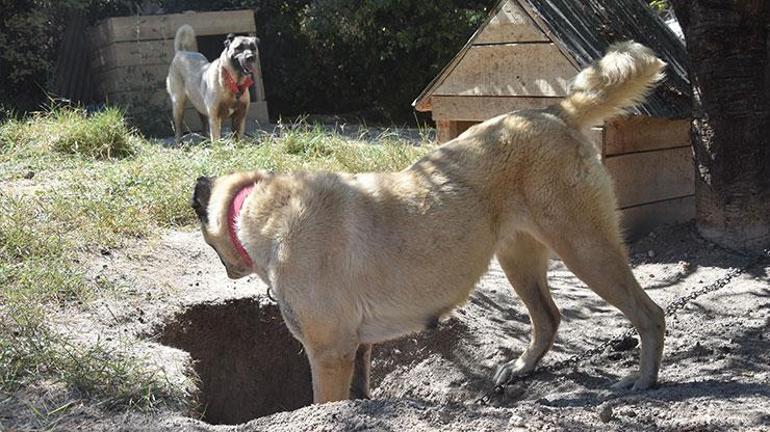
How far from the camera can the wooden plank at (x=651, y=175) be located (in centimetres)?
666

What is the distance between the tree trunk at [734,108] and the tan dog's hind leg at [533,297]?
1.89m

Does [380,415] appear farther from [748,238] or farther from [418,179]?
[748,238]

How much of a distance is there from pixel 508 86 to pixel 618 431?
4068 mm

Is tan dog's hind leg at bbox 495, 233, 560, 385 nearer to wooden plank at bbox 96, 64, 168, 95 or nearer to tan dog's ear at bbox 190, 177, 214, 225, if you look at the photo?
tan dog's ear at bbox 190, 177, 214, 225

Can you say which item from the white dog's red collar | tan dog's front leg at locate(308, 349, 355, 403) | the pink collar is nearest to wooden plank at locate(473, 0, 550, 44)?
the pink collar

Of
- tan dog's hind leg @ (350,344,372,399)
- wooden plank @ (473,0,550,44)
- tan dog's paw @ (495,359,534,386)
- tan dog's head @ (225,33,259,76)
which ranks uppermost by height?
wooden plank @ (473,0,550,44)

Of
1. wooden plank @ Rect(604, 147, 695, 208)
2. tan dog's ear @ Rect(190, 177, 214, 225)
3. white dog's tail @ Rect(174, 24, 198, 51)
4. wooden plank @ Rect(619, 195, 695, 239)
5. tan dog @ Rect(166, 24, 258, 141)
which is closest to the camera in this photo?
tan dog's ear @ Rect(190, 177, 214, 225)

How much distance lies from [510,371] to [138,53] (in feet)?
38.2

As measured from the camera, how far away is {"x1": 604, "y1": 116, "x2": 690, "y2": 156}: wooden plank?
6.54 m

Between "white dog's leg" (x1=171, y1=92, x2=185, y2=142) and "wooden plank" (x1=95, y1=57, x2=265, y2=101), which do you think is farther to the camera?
"wooden plank" (x1=95, y1=57, x2=265, y2=101)

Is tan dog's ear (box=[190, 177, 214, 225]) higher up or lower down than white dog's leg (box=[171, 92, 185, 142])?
higher up

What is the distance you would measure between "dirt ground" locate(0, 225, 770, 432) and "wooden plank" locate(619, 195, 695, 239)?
170mm

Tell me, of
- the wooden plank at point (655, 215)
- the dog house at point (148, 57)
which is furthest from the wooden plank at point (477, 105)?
the dog house at point (148, 57)

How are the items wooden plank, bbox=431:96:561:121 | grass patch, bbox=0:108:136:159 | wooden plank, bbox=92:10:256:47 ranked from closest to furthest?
wooden plank, bbox=431:96:561:121, grass patch, bbox=0:108:136:159, wooden plank, bbox=92:10:256:47
